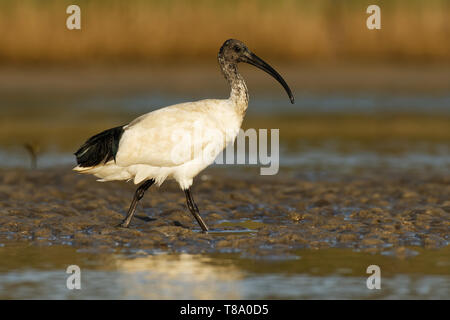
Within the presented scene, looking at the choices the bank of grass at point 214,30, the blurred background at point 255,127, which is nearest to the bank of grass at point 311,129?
the blurred background at point 255,127

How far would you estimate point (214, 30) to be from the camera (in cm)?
2823

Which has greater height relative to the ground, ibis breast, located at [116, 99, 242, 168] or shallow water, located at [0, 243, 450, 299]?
ibis breast, located at [116, 99, 242, 168]

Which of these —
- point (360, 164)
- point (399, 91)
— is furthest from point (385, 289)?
point (399, 91)

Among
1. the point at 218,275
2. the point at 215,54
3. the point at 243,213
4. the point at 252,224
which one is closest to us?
the point at 218,275

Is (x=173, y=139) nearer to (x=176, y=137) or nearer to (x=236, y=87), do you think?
(x=176, y=137)

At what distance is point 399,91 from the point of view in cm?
2702

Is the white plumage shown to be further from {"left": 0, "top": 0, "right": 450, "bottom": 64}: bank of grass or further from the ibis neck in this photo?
{"left": 0, "top": 0, "right": 450, "bottom": 64}: bank of grass

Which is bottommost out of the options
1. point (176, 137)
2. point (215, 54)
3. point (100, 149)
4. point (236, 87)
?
point (100, 149)

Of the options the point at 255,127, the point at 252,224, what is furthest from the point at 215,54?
the point at 252,224

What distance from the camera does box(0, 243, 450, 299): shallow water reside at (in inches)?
294

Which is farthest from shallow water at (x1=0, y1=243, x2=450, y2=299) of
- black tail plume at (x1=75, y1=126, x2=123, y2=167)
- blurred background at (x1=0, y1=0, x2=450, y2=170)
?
blurred background at (x1=0, y1=0, x2=450, y2=170)

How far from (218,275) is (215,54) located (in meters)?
20.2

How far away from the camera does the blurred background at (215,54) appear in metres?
25.4

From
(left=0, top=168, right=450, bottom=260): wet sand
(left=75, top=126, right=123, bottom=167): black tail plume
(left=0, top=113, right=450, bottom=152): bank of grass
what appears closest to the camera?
(left=0, top=168, right=450, bottom=260): wet sand
